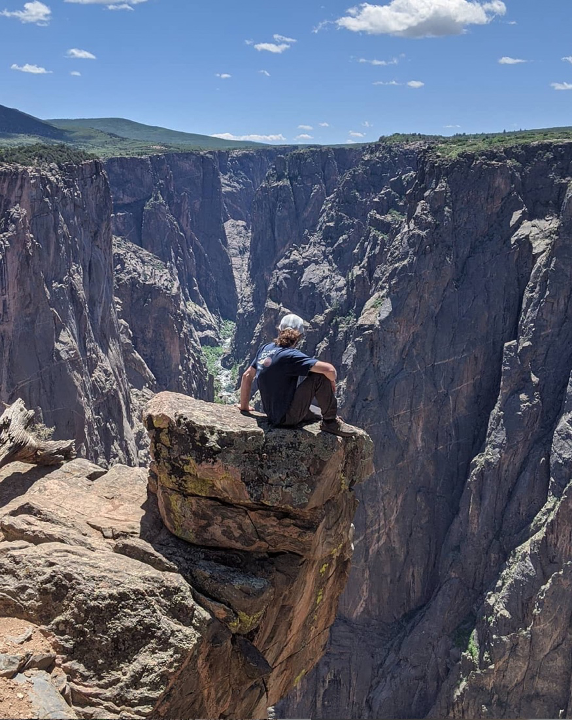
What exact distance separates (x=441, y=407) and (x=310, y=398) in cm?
4499

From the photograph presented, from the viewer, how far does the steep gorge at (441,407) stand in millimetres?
42938

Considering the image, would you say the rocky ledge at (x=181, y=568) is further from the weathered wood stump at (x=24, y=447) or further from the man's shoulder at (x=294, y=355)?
the man's shoulder at (x=294, y=355)

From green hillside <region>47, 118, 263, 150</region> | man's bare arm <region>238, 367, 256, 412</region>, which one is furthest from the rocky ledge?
green hillside <region>47, 118, 263, 150</region>

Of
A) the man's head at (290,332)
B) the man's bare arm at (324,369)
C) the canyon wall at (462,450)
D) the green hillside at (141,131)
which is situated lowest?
the canyon wall at (462,450)

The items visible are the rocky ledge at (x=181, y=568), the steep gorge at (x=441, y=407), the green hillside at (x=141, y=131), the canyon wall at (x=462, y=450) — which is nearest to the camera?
the rocky ledge at (x=181, y=568)

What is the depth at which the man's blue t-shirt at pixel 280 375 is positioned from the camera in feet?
35.9

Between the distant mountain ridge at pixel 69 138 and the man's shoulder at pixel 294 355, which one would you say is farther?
the distant mountain ridge at pixel 69 138

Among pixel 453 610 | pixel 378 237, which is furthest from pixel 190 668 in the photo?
pixel 378 237

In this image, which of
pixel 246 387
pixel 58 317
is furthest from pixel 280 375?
pixel 58 317

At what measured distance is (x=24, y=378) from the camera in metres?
41.2

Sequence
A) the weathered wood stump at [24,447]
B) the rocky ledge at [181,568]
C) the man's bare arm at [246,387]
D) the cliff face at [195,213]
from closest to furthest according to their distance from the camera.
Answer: the rocky ledge at [181,568]
the man's bare arm at [246,387]
the weathered wood stump at [24,447]
the cliff face at [195,213]

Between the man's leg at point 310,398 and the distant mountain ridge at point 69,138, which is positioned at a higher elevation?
the distant mountain ridge at point 69,138

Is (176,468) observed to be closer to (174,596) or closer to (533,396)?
(174,596)

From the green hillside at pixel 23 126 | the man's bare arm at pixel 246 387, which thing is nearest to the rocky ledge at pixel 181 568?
the man's bare arm at pixel 246 387
